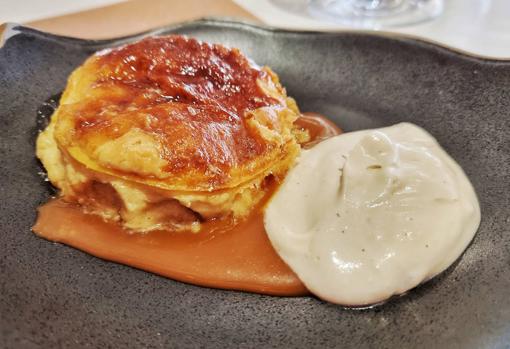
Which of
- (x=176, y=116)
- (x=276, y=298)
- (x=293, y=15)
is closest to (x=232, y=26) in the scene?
(x=293, y=15)

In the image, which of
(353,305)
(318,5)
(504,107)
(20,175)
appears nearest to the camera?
(353,305)

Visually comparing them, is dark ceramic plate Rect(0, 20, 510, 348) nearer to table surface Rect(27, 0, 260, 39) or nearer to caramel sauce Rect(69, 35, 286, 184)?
caramel sauce Rect(69, 35, 286, 184)

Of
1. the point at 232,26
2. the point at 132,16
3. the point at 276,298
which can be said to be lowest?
the point at 276,298

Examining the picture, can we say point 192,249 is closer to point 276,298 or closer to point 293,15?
point 276,298

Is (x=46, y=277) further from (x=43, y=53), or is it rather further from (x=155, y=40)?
(x=43, y=53)

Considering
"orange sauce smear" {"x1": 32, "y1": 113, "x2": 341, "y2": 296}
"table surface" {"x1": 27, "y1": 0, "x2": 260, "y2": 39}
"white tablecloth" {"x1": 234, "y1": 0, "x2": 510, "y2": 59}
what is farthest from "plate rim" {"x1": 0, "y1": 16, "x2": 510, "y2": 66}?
"orange sauce smear" {"x1": 32, "y1": 113, "x2": 341, "y2": 296}

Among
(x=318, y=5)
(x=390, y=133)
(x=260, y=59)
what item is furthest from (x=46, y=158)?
(x=318, y=5)

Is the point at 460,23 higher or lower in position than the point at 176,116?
lower
